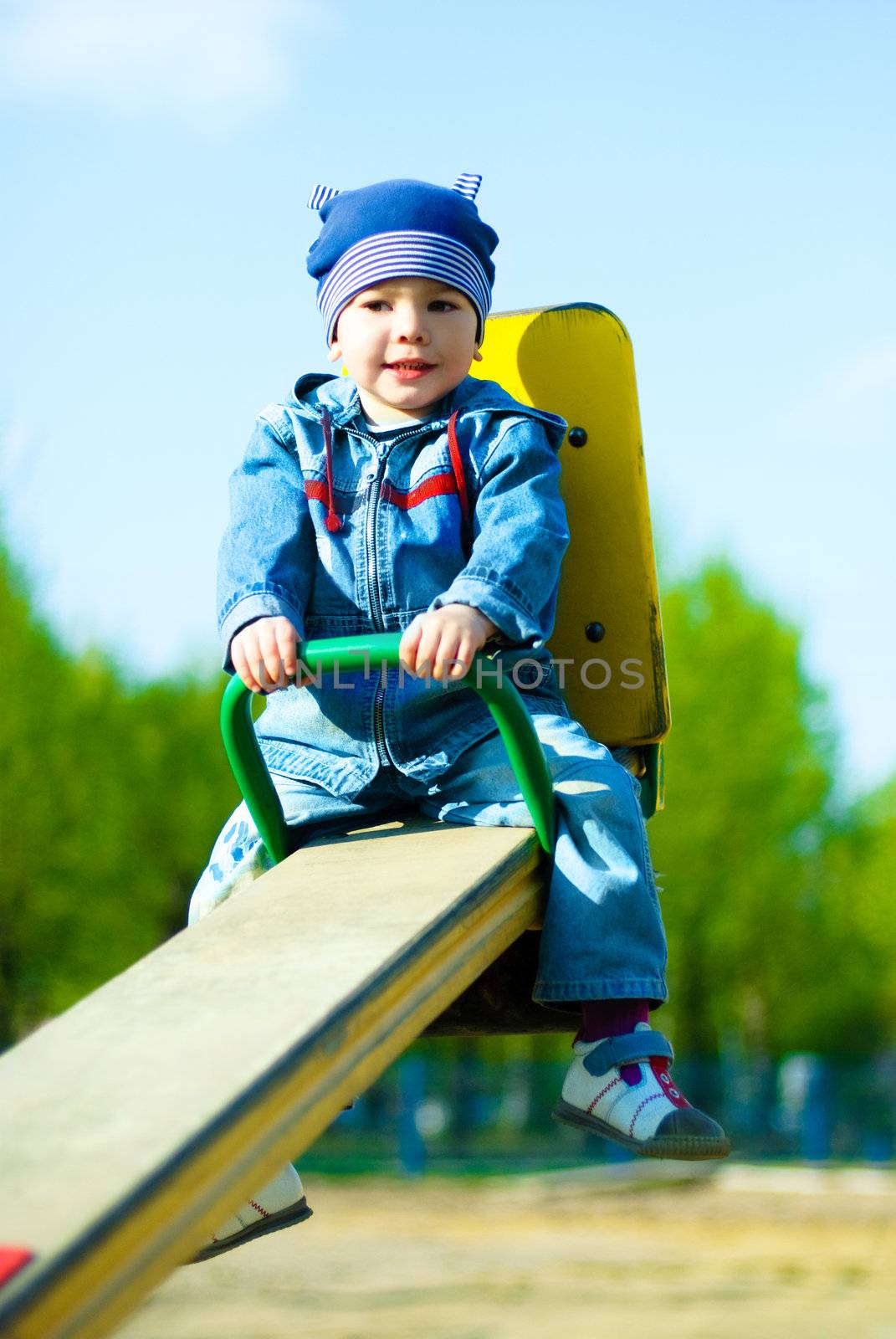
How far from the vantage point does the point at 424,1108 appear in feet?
70.1

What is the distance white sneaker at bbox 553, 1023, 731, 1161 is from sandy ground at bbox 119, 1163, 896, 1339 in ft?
30.3

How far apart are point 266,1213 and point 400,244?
5.69 feet

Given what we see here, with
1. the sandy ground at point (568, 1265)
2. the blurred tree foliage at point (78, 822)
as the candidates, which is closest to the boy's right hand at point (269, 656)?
the sandy ground at point (568, 1265)

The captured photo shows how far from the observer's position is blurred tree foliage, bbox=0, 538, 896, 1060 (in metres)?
19.3

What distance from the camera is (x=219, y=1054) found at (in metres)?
1.75

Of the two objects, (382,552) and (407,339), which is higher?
(407,339)

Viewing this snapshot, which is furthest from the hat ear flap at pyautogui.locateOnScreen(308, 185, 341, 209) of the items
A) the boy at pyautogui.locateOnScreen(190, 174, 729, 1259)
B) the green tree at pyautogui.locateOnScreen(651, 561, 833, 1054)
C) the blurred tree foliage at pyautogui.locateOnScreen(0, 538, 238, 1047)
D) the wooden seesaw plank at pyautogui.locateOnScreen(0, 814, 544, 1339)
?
the green tree at pyautogui.locateOnScreen(651, 561, 833, 1054)

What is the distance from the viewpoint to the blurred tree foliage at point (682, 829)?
63.4 ft

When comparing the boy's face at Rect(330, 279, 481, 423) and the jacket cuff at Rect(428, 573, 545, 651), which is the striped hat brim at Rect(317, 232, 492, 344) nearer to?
the boy's face at Rect(330, 279, 481, 423)

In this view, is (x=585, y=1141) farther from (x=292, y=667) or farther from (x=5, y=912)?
(x=292, y=667)

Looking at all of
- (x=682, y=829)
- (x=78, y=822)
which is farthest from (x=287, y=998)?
Answer: (x=682, y=829)

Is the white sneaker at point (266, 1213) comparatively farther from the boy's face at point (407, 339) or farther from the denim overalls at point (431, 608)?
the boy's face at point (407, 339)

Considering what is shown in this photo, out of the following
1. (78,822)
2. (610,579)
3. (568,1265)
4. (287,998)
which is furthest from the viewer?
(78,822)

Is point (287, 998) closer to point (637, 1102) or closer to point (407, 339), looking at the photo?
point (637, 1102)
